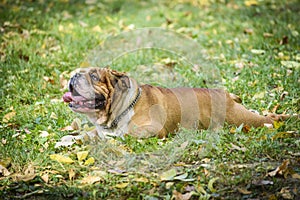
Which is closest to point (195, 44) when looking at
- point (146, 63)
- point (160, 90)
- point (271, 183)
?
point (146, 63)

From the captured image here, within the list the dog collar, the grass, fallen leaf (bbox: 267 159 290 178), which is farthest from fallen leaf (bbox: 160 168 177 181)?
the dog collar

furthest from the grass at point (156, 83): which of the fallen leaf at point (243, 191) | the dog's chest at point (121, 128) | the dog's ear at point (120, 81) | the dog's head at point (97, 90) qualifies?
the dog's ear at point (120, 81)

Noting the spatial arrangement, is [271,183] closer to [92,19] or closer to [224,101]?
[224,101]

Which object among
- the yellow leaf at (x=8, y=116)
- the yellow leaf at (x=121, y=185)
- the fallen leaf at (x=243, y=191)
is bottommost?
the yellow leaf at (x=121, y=185)

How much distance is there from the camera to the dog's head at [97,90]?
204 inches

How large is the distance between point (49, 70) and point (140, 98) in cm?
246

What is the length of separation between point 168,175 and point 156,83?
266 cm

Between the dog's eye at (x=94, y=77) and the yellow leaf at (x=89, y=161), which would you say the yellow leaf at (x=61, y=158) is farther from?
the dog's eye at (x=94, y=77)

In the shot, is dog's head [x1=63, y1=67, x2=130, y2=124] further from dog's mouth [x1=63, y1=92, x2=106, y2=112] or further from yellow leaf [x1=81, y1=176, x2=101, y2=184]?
yellow leaf [x1=81, y1=176, x2=101, y2=184]

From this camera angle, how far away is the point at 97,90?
17.0 feet

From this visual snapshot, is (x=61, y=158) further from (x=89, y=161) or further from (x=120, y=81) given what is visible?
(x=120, y=81)

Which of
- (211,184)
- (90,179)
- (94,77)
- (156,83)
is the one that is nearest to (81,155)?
(90,179)

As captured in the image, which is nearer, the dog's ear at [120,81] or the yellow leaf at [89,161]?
the yellow leaf at [89,161]

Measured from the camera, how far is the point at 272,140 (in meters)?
4.74
